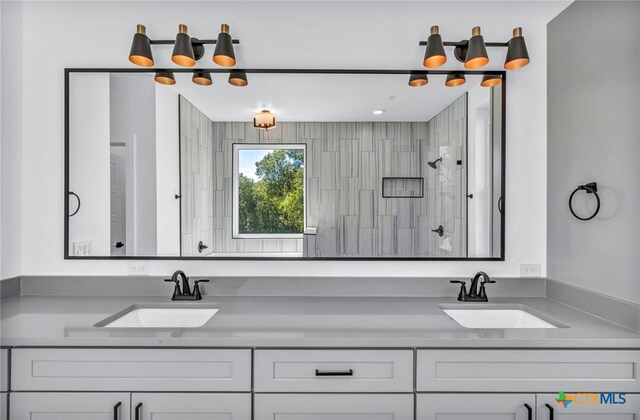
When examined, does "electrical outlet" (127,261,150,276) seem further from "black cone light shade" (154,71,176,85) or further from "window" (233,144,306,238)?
"black cone light shade" (154,71,176,85)

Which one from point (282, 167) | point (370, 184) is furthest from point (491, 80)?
point (282, 167)

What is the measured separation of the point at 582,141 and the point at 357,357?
1328mm

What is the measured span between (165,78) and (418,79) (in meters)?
1.28

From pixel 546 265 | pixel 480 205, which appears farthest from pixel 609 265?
pixel 480 205

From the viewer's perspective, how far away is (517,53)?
5.78 feet

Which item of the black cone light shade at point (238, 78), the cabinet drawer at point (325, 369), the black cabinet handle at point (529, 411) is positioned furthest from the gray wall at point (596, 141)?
the black cone light shade at point (238, 78)

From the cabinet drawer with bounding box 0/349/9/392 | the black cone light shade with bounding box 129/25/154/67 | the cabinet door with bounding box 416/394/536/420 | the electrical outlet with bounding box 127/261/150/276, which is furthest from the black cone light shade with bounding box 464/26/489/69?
the cabinet drawer with bounding box 0/349/9/392

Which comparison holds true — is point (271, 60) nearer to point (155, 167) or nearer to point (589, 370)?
point (155, 167)

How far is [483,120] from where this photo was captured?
76.8 inches

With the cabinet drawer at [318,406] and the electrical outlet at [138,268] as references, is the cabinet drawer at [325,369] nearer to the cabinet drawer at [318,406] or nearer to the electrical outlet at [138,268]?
the cabinet drawer at [318,406]

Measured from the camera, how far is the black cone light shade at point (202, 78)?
191 centimetres

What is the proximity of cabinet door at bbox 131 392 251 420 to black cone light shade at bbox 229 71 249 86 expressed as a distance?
→ 1.42 metres

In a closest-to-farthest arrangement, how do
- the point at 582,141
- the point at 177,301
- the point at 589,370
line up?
the point at 589,370
the point at 582,141
the point at 177,301

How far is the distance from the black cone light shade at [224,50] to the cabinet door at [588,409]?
1871 millimetres
